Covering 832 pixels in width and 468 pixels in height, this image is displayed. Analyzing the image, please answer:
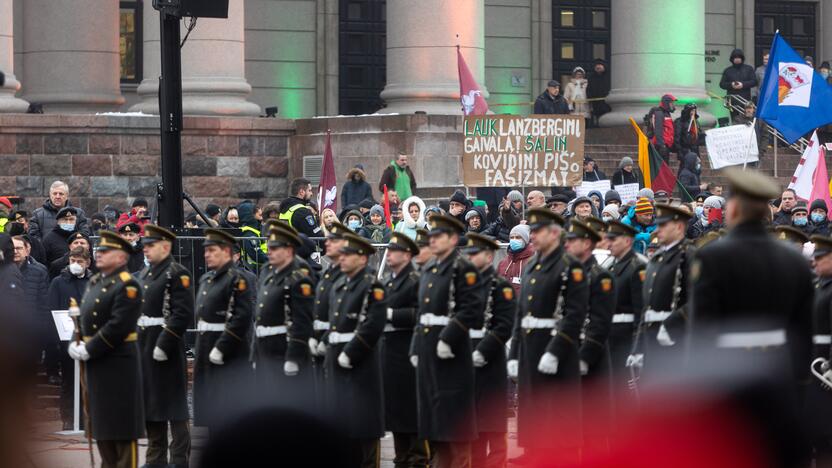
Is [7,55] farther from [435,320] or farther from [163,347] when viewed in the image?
[435,320]

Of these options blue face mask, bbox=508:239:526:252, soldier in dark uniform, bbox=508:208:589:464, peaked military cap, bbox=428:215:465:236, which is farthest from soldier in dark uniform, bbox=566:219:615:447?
blue face mask, bbox=508:239:526:252

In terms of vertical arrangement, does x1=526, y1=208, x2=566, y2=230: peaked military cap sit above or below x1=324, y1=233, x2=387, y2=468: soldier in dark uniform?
above

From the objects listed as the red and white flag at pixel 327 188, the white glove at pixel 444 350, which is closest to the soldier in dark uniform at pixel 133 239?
the white glove at pixel 444 350

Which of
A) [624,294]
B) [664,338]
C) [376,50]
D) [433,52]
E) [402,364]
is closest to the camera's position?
[664,338]

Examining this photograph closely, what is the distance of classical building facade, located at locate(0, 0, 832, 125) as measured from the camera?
2359 centimetres

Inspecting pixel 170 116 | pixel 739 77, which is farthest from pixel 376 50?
pixel 170 116

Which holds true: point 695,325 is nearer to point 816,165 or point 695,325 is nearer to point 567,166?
point 567,166

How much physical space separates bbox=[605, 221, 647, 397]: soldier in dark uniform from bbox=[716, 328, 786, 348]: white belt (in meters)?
5.19

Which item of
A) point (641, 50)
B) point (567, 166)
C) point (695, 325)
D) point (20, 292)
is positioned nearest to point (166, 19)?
point (20, 292)

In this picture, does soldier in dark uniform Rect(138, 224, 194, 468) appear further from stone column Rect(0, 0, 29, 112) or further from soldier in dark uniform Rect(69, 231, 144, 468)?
stone column Rect(0, 0, 29, 112)

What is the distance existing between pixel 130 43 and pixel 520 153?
453 inches

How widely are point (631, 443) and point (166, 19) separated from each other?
34.3 feet

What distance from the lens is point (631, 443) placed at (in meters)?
3.99

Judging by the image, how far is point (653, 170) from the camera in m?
21.4
